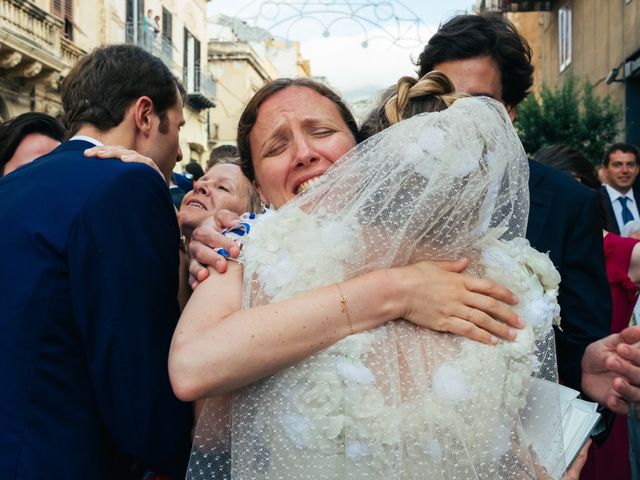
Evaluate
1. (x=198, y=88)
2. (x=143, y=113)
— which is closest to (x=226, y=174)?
(x=143, y=113)

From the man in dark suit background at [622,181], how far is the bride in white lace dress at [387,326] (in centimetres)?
646

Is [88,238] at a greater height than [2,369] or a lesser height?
greater

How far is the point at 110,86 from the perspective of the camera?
2.31 metres

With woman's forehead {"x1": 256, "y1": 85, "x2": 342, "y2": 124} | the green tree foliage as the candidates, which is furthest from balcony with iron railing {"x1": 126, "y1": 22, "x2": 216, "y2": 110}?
woman's forehead {"x1": 256, "y1": 85, "x2": 342, "y2": 124}

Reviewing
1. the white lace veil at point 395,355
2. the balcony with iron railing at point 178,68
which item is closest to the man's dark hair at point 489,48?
the white lace veil at point 395,355

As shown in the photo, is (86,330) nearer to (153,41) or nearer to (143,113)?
(143,113)

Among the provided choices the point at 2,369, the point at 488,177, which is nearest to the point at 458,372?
the point at 488,177

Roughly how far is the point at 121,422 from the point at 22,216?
0.59 metres

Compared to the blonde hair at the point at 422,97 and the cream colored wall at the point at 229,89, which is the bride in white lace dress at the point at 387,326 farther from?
the cream colored wall at the point at 229,89

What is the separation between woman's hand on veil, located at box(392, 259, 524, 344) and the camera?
163 centimetres

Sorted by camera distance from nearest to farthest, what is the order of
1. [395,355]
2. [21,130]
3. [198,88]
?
[395,355] < [21,130] < [198,88]

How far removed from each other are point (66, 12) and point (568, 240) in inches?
686

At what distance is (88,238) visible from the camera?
1.80m

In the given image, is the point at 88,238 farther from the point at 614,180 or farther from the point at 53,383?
the point at 614,180
